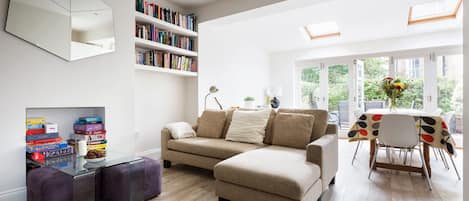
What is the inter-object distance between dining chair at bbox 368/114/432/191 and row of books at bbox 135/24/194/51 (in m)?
3.17

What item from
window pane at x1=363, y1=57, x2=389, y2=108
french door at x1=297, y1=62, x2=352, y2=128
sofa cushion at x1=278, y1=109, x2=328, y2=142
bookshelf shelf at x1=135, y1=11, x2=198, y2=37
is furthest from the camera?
french door at x1=297, y1=62, x2=352, y2=128

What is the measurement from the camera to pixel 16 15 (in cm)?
217

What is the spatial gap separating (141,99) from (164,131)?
85 centimetres

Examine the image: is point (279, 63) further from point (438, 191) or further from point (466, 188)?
point (466, 188)

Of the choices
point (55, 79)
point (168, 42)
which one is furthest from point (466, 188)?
point (168, 42)

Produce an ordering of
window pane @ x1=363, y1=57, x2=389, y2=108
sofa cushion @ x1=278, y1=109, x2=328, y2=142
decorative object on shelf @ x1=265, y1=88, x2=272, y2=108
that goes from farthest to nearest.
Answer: decorative object on shelf @ x1=265, y1=88, x2=272, y2=108 → window pane @ x1=363, y1=57, x2=389, y2=108 → sofa cushion @ x1=278, y1=109, x2=328, y2=142

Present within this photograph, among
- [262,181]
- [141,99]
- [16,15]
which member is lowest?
[262,181]

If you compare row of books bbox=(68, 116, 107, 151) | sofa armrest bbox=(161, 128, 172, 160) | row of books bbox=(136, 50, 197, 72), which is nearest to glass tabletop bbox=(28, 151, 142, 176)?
row of books bbox=(68, 116, 107, 151)

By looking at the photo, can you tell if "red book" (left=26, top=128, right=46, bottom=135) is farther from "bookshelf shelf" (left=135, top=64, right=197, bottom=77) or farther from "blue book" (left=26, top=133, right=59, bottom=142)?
"bookshelf shelf" (left=135, top=64, right=197, bottom=77)

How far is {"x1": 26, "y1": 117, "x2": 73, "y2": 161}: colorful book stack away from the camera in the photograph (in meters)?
2.26

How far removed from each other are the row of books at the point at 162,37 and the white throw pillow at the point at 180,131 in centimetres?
139

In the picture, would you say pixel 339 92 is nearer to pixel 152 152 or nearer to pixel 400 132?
pixel 400 132

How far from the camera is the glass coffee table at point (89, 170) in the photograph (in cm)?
174

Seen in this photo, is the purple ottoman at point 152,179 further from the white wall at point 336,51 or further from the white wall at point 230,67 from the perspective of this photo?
the white wall at point 336,51
